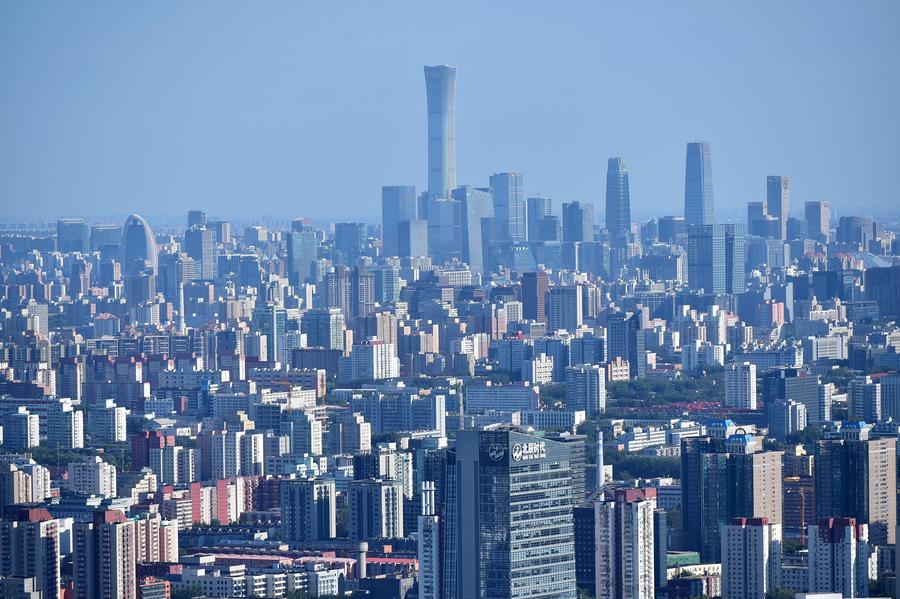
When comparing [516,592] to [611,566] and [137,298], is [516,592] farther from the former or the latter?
[137,298]

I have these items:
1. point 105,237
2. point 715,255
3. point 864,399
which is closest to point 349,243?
A: point 715,255

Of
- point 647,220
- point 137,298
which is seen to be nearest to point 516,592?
point 137,298

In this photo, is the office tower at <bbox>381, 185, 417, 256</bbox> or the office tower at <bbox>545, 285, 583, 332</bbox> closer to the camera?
the office tower at <bbox>545, 285, 583, 332</bbox>

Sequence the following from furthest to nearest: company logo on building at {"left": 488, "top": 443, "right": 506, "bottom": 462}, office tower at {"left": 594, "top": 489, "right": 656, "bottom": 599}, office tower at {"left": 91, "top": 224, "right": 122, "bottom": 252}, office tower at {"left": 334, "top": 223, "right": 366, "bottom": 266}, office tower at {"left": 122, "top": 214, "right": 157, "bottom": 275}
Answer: office tower at {"left": 334, "top": 223, "right": 366, "bottom": 266} < office tower at {"left": 122, "top": 214, "right": 157, "bottom": 275} < office tower at {"left": 91, "top": 224, "right": 122, "bottom": 252} < office tower at {"left": 594, "top": 489, "right": 656, "bottom": 599} < company logo on building at {"left": 488, "top": 443, "right": 506, "bottom": 462}

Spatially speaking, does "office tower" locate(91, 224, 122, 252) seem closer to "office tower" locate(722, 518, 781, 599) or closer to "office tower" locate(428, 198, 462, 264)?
"office tower" locate(428, 198, 462, 264)

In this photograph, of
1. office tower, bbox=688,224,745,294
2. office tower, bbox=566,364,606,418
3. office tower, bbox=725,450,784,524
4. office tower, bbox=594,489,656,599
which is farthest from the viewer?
office tower, bbox=688,224,745,294

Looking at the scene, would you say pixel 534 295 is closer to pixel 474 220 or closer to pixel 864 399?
pixel 474 220

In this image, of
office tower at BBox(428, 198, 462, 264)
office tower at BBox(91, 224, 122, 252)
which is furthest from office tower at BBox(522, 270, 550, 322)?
office tower at BBox(428, 198, 462, 264)
